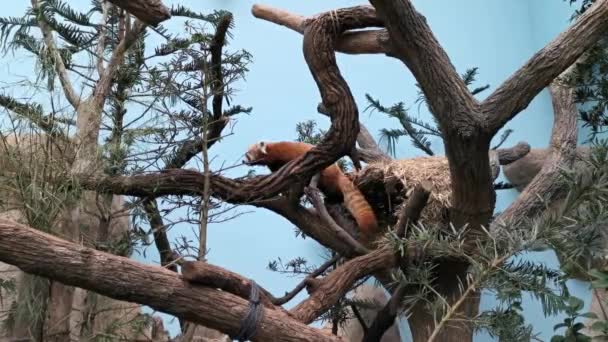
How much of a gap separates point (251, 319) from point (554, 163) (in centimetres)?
205

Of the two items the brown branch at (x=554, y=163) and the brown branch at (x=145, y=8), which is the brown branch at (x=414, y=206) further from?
the brown branch at (x=145, y=8)

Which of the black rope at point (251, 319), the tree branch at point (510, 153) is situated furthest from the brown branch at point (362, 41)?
the tree branch at point (510, 153)

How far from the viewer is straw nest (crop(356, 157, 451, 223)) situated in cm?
298

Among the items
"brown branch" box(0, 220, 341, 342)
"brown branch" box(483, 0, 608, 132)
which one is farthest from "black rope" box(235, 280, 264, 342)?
"brown branch" box(483, 0, 608, 132)

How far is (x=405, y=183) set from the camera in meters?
3.00

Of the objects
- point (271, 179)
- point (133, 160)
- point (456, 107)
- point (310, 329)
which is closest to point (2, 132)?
point (133, 160)

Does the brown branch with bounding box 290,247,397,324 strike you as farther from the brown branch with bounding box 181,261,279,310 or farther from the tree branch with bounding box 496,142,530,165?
the tree branch with bounding box 496,142,530,165

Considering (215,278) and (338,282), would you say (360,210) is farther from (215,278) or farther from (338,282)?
(215,278)

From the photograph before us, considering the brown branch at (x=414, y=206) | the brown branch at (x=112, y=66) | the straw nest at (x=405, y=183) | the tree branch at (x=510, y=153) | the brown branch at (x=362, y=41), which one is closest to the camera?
the brown branch at (x=362, y=41)

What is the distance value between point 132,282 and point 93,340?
0.91 metres

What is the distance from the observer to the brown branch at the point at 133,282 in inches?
61.4

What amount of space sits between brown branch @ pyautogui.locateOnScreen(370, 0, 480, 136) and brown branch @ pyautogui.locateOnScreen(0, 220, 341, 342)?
0.92m

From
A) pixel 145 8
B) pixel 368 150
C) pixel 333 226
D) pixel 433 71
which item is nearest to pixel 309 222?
pixel 333 226

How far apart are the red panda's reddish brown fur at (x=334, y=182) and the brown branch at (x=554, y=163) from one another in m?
0.60
